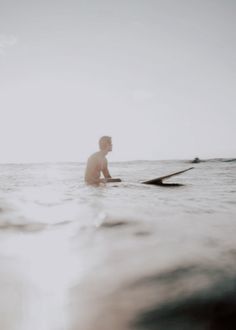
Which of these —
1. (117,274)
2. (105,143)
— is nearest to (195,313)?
(117,274)

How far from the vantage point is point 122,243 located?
2.65 m

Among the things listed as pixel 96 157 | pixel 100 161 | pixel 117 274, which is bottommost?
pixel 117 274

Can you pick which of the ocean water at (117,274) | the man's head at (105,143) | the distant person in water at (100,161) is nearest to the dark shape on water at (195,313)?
the ocean water at (117,274)

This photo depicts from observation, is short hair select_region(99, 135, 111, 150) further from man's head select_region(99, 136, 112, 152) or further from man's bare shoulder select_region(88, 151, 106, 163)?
man's bare shoulder select_region(88, 151, 106, 163)

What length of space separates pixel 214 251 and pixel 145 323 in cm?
127

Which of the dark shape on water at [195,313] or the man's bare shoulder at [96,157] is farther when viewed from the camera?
the man's bare shoulder at [96,157]

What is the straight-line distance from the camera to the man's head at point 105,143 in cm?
853

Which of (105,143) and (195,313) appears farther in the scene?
(105,143)

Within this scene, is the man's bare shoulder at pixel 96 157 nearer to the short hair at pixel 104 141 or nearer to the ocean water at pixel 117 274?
the short hair at pixel 104 141

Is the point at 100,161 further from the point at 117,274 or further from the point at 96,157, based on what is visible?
the point at 117,274

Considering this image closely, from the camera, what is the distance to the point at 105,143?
8.58 meters

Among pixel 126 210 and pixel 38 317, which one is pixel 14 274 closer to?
pixel 38 317

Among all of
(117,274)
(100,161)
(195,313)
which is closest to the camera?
(195,313)

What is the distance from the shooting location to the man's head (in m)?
8.53
